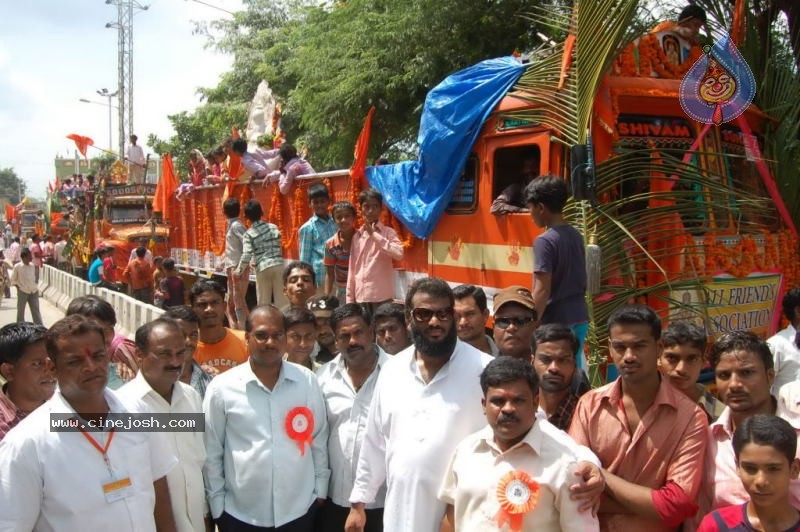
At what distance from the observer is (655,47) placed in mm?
5836

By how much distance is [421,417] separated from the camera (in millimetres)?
2893

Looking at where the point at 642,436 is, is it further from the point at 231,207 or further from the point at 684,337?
the point at 231,207

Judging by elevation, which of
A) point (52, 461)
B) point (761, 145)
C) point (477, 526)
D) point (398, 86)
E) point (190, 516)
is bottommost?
point (190, 516)

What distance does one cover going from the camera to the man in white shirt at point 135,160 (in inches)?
871

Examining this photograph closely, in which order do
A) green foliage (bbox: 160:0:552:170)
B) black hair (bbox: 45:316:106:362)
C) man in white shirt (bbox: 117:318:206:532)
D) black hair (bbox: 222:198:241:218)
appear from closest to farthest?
1. black hair (bbox: 45:316:106:362)
2. man in white shirt (bbox: 117:318:206:532)
3. black hair (bbox: 222:198:241:218)
4. green foliage (bbox: 160:0:552:170)

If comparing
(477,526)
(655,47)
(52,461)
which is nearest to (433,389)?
(477,526)

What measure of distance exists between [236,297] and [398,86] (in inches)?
229

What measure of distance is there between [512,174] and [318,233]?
7.21ft

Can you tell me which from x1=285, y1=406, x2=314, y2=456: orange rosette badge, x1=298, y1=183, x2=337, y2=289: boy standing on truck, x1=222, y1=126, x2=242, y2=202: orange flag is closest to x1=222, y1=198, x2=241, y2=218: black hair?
x1=222, y1=126, x2=242, y2=202: orange flag

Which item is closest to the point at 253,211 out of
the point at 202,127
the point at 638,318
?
the point at 638,318

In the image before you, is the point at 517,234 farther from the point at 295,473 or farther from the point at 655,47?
the point at 295,473

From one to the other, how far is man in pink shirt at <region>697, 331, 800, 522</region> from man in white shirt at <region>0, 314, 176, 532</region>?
2061 millimetres

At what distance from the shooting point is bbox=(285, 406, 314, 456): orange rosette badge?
130 inches

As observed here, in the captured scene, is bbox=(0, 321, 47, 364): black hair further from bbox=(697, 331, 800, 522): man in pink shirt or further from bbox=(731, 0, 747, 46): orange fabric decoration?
bbox=(731, 0, 747, 46): orange fabric decoration
